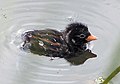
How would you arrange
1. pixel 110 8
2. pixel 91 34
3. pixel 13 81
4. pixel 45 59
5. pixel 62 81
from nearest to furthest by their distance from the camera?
pixel 13 81
pixel 62 81
pixel 45 59
pixel 91 34
pixel 110 8

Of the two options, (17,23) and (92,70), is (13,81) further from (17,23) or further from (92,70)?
(17,23)

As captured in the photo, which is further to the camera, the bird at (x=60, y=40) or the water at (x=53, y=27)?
the bird at (x=60, y=40)

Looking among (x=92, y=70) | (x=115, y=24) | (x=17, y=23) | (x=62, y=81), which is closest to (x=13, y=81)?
(x=62, y=81)

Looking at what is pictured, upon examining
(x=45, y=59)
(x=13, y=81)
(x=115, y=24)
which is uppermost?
(x=115, y=24)

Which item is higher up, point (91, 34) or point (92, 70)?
point (91, 34)

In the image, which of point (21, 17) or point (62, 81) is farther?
point (21, 17)
